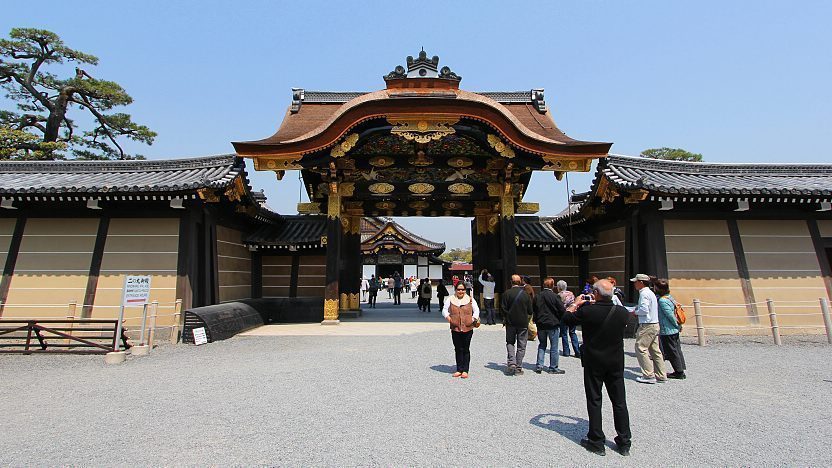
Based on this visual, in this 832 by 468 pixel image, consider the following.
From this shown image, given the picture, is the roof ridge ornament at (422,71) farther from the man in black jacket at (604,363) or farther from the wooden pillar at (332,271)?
the man in black jacket at (604,363)

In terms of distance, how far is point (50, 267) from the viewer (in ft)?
34.4

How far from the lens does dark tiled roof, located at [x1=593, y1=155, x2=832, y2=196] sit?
9.81 metres

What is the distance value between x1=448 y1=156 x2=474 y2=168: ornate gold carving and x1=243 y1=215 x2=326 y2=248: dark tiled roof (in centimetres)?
549

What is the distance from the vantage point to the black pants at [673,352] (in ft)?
20.2

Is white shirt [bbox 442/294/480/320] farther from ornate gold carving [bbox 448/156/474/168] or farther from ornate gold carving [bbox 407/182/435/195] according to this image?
ornate gold carving [bbox 448/156/474/168]

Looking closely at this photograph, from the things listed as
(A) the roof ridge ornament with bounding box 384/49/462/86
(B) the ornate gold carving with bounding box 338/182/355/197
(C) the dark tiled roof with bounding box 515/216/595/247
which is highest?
(A) the roof ridge ornament with bounding box 384/49/462/86

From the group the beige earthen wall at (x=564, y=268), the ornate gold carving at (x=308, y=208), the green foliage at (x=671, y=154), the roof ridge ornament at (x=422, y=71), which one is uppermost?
the green foliage at (x=671, y=154)

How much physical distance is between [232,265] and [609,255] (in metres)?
12.4

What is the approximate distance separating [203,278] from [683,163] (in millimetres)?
15088

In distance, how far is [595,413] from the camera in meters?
3.60

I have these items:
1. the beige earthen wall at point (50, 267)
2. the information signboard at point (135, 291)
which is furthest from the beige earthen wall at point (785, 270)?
the beige earthen wall at point (50, 267)

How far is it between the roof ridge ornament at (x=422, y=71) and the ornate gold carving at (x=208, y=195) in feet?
19.1

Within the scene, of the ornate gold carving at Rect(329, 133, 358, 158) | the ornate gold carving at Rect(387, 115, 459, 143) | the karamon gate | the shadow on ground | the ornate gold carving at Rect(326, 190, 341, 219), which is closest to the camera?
the shadow on ground

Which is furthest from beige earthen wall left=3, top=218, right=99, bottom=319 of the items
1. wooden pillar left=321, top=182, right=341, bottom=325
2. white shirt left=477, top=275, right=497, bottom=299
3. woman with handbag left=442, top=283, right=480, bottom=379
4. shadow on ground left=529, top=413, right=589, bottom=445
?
shadow on ground left=529, top=413, right=589, bottom=445
